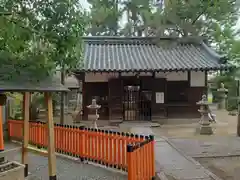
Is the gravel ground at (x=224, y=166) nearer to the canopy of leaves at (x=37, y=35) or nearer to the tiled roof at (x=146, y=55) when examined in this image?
the canopy of leaves at (x=37, y=35)

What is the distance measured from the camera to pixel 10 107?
1190cm

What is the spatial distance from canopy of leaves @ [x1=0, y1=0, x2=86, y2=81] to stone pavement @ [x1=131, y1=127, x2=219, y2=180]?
3472 mm

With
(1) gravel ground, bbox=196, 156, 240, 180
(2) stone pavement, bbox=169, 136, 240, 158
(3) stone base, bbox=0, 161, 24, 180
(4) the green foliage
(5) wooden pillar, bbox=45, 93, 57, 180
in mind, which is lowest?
(1) gravel ground, bbox=196, 156, 240, 180

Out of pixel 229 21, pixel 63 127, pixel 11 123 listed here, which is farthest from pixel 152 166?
pixel 229 21

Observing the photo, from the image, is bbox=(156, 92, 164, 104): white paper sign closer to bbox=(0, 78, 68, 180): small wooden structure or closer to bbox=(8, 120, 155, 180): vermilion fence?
bbox=(8, 120, 155, 180): vermilion fence

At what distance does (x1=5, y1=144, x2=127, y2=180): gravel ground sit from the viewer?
20.8ft

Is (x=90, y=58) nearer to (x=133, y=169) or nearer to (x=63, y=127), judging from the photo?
(x=63, y=127)

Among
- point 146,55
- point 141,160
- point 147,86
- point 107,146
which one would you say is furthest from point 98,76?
point 141,160

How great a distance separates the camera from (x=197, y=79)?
1520cm

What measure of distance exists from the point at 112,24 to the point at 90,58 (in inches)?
690

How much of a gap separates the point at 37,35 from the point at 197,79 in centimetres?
1237

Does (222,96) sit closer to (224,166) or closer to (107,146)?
(224,166)

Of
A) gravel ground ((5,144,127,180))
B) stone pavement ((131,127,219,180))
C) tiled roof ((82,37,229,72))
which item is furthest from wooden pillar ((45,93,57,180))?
tiled roof ((82,37,229,72))

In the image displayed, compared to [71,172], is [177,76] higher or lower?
higher
